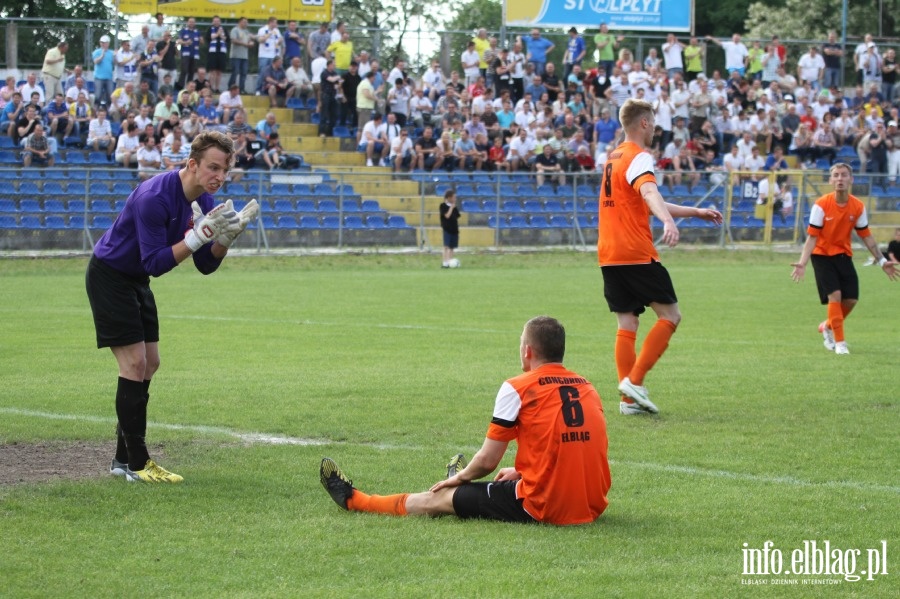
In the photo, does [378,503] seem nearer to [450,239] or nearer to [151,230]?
[151,230]

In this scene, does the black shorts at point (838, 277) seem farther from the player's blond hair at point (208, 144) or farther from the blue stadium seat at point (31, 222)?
the blue stadium seat at point (31, 222)

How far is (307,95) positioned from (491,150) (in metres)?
5.95

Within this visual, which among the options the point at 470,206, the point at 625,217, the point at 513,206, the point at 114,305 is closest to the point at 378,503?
the point at 114,305

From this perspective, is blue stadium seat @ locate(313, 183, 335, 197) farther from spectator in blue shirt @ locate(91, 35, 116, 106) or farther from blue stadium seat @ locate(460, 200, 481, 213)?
spectator in blue shirt @ locate(91, 35, 116, 106)

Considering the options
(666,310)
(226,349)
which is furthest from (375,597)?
(226,349)

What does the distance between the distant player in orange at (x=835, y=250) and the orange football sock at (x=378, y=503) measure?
817 centimetres

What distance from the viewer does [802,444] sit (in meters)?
7.98

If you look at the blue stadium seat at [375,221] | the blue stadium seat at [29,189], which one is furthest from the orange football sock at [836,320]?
the blue stadium seat at [29,189]

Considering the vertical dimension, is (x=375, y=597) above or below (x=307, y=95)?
below

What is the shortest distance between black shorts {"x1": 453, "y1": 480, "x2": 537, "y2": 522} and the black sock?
206 centimetres

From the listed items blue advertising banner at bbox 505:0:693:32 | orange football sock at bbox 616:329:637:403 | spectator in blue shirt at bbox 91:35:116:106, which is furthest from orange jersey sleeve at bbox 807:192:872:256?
blue advertising banner at bbox 505:0:693:32

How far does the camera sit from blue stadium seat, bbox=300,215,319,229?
26.8 m

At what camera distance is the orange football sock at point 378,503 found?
6031 millimetres

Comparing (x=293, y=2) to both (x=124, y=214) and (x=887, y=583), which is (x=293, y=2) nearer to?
(x=124, y=214)
